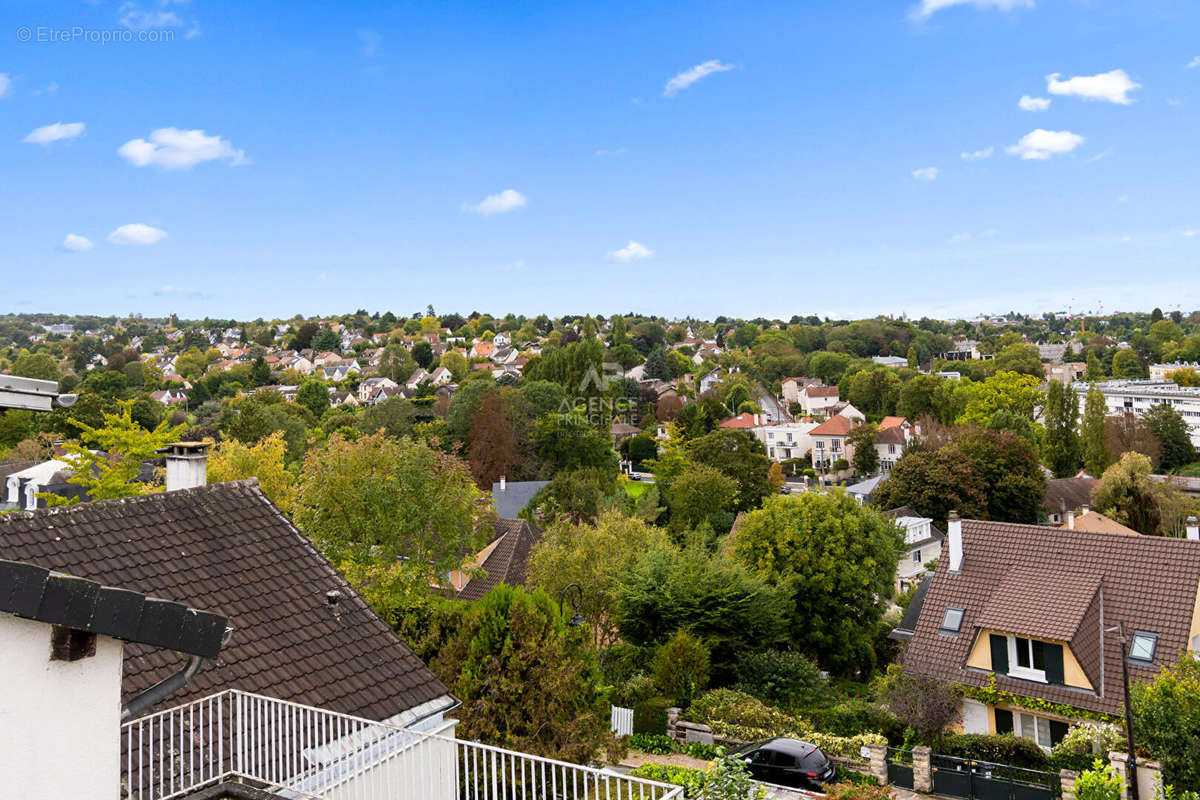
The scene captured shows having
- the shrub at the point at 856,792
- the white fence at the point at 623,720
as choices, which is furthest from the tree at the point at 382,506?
the shrub at the point at 856,792

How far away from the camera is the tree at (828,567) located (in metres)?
28.4

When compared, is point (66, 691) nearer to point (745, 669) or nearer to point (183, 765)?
point (183, 765)

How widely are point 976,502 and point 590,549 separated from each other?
31189 mm

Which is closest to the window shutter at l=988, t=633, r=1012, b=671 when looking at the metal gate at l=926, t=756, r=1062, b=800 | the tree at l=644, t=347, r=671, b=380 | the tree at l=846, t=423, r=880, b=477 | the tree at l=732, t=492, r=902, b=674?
the metal gate at l=926, t=756, r=1062, b=800

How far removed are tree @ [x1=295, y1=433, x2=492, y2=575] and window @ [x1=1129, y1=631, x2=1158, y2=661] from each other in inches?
669

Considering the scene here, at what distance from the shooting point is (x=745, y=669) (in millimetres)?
23594

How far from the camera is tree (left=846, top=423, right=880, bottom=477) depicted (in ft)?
259

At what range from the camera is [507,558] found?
36250mm

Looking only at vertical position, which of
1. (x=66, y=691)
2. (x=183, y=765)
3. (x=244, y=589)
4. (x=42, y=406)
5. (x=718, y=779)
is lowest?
(x=718, y=779)

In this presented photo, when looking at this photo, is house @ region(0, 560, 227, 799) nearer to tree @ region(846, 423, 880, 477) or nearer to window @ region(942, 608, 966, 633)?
window @ region(942, 608, 966, 633)

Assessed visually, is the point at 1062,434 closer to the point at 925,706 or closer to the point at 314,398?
the point at 925,706

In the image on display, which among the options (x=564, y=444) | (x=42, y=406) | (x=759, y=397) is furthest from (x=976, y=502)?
(x=759, y=397)

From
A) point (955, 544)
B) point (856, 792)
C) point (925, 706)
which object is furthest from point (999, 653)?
point (856, 792)

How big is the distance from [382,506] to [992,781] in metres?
15.9
